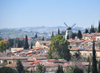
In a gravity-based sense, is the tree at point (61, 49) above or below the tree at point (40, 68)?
above

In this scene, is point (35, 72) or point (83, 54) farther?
point (83, 54)

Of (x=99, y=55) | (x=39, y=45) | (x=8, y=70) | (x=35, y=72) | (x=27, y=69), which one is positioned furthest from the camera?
(x=39, y=45)

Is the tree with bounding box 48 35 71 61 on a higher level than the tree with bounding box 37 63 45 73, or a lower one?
higher

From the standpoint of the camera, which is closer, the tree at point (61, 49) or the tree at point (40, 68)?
the tree at point (40, 68)

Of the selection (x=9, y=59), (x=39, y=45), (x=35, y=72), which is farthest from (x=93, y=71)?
(x=39, y=45)

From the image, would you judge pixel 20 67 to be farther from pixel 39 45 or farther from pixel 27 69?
pixel 39 45

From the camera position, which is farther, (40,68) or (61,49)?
(61,49)

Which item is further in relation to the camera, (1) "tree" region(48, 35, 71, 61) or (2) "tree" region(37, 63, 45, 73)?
(1) "tree" region(48, 35, 71, 61)

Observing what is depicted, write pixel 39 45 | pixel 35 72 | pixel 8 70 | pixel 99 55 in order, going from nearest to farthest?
pixel 8 70 → pixel 35 72 → pixel 99 55 → pixel 39 45

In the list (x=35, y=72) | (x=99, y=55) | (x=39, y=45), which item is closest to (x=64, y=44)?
(x=99, y=55)

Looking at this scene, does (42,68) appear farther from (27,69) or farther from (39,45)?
(39,45)

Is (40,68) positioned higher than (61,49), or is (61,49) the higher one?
(61,49)
